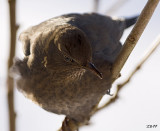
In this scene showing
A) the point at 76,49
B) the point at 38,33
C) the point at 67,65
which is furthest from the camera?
the point at 38,33

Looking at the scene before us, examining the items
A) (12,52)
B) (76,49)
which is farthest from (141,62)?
(12,52)

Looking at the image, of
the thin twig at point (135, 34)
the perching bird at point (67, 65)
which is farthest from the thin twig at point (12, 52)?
the thin twig at point (135, 34)

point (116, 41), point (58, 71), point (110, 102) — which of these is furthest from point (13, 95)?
point (116, 41)

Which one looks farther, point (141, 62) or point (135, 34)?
point (141, 62)

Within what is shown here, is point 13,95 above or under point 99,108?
above

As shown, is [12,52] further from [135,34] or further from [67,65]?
[135,34]

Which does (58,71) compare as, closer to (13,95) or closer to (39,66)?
(39,66)

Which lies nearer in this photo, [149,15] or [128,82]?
[149,15]
